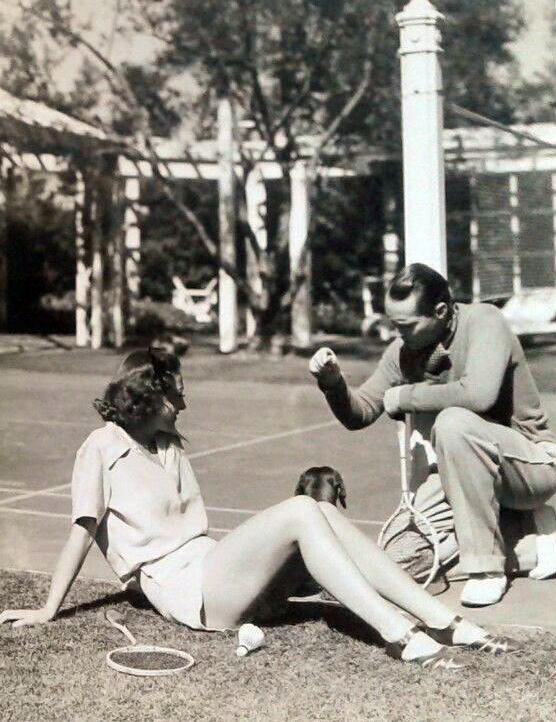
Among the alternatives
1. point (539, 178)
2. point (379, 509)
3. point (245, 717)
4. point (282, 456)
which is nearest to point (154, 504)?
point (245, 717)

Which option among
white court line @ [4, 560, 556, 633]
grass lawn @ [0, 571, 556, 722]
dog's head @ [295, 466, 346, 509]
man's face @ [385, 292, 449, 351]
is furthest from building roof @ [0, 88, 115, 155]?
grass lawn @ [0, 571, 556, 722]

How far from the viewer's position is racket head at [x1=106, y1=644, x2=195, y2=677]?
12.0 ft

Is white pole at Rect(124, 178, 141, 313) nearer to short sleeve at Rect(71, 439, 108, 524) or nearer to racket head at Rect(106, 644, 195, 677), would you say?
short sleeve at Rect(71, 439, 108, 524)

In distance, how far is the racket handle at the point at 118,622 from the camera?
4.04m

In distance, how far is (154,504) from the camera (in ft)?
13.5

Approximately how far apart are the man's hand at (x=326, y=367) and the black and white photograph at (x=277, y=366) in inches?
0.8

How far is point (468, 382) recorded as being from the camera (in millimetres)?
4398

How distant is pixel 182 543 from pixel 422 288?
45.5 inches

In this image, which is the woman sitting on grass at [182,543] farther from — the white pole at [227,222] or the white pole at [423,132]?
the white pole at [227,222]

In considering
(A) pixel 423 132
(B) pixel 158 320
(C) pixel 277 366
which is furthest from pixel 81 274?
(A) pixel 423 132

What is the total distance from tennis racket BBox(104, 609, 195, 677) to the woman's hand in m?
0.29

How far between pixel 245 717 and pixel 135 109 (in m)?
13.9

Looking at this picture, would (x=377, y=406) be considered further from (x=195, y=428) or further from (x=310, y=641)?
(x=195, y=428)

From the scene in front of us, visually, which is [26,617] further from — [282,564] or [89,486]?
[282,564]
